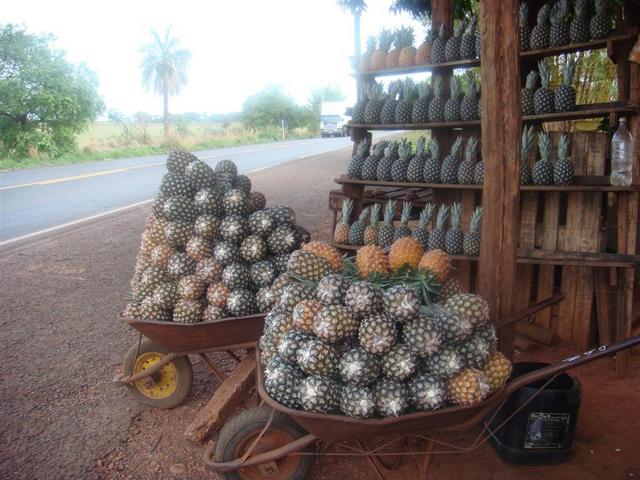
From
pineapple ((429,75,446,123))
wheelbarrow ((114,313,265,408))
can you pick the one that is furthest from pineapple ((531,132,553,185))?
wheelbarrow ((114,313,265,408))

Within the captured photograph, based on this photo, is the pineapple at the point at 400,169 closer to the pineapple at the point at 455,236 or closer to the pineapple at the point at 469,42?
the pineapple at the point at 455,236

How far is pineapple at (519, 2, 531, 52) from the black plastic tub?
3.10 m

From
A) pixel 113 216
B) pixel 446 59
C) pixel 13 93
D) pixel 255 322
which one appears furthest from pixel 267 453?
pixel 13 93

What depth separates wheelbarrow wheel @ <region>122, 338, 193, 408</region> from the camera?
3707 mm

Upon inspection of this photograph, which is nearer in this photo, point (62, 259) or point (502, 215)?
point (502, 215)

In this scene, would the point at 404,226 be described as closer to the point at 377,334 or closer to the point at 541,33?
the point at 541,33

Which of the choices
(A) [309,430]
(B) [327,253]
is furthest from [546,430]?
(B) [327,253]

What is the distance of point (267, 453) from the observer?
2.56 metres

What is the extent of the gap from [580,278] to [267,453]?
332cm

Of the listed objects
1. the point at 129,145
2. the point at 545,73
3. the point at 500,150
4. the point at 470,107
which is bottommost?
the point at 500,150

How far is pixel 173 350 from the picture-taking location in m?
3.35

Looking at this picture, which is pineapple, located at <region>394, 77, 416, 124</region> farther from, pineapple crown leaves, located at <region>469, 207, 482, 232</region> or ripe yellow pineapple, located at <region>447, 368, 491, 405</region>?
ripe yellow pineapple, located at <region>447, 368, 491, 405</region>

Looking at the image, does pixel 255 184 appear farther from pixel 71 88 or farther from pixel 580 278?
pixel 71 88

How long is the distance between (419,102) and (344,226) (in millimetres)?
1451
